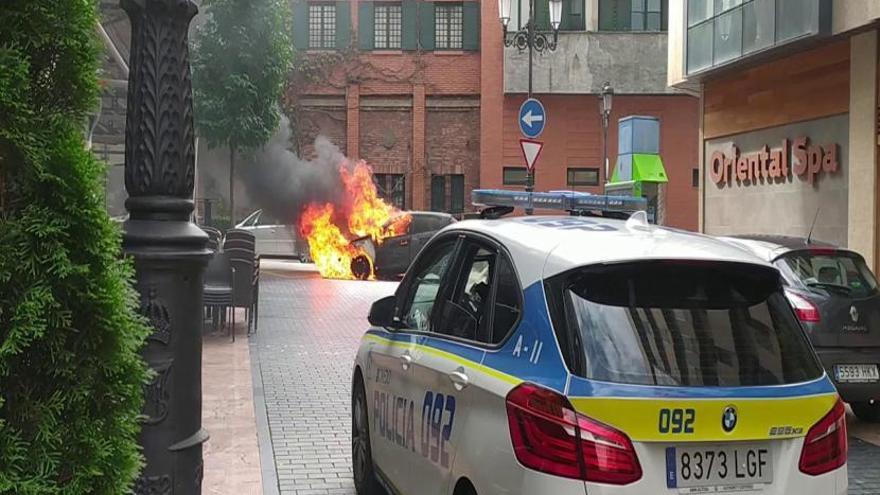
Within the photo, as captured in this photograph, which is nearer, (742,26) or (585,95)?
(742,26)

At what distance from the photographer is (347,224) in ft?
83.0

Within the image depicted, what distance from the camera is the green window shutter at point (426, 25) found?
35.4 meters

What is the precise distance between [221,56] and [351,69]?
13.8 metres

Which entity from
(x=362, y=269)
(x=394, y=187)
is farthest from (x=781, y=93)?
(x=394, y=187)

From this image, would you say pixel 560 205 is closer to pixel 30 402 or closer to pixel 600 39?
pixel 30 402

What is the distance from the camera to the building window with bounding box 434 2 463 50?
35594mm

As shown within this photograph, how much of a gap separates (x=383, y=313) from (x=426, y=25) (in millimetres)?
31431

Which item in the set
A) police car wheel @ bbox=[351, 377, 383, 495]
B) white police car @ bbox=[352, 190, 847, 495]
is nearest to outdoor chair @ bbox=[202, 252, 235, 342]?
police car wheel @ bbox=[351, 377, 383, 495]

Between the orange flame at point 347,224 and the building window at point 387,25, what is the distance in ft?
30.1

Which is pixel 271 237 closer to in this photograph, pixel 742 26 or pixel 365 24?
pixel 365 24

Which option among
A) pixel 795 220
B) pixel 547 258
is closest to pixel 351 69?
pixel 795 220

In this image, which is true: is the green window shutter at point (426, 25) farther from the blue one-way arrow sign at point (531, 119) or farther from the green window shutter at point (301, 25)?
the blue one-way arrow sign at point (531, 119)

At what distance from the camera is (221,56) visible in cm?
2228

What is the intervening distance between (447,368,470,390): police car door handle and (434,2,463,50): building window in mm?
32752
